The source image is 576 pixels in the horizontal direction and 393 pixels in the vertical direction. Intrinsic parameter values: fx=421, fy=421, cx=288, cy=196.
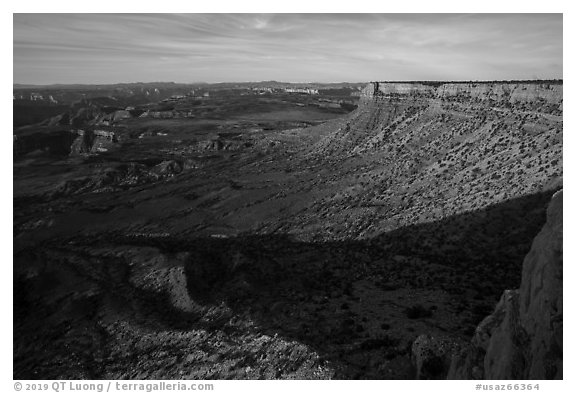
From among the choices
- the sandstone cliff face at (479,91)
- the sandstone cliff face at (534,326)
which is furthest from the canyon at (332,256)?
the sandstone cliff face at (479,91)

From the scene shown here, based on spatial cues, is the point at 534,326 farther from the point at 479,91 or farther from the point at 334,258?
the point at 479,91

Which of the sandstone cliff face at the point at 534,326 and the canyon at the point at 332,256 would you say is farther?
the canyon at the point at 332,256

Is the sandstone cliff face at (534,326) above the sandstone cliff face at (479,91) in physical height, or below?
below

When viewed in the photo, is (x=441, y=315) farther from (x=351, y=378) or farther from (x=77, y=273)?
(x=77, y=273)

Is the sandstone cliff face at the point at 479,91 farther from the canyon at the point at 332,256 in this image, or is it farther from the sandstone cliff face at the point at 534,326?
the sandstone cliff face at the point at 534,326

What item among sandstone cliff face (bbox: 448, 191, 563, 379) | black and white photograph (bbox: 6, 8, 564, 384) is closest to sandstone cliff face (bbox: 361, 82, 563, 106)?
black and white photograph (bbox: 6, 8, 564, 384)

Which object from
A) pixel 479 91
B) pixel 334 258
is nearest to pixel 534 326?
pixel 334 258

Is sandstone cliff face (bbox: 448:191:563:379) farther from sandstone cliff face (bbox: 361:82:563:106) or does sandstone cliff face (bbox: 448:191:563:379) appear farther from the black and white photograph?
sandstone cliff face (bbox: 361:82:563:106)

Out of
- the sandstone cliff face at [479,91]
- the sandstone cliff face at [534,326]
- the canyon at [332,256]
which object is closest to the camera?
the sandstone cliff face at [534,326]

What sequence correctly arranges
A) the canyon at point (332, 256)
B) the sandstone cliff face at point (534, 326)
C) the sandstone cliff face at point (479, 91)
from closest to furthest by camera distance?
the sandstone cliff face at point (534, 326)
the canyon at point (332, 256)
the sandstone cliff face at point (479, 91)

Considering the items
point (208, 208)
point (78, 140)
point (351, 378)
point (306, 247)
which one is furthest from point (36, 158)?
point (351, 378)
